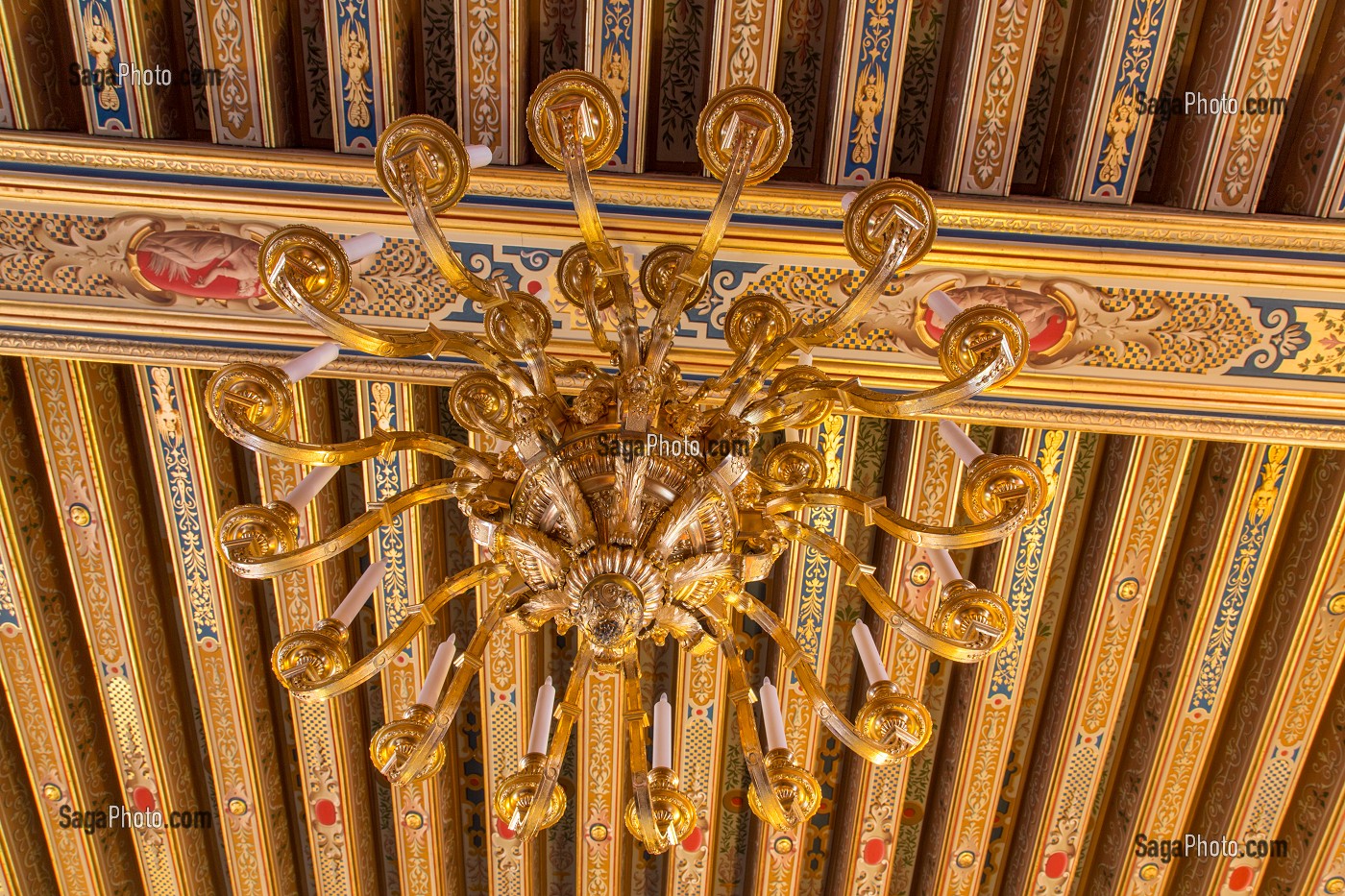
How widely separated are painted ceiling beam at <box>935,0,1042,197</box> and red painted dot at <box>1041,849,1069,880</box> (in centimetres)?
301

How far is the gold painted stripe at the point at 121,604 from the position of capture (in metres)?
3.56

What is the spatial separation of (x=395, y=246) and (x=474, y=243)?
274 mm

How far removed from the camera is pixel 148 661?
157 inches

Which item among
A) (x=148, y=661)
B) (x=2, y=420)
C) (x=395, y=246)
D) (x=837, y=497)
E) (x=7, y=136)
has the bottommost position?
(x=148, y=661)

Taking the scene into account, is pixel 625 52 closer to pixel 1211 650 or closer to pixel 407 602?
pixel 407 602

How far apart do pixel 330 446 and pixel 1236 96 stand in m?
2.92

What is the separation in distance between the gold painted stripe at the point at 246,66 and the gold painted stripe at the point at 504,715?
172cm

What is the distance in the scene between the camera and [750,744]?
227 cm

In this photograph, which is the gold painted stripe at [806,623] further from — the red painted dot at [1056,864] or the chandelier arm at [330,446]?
the chandelier arm at [330,446]

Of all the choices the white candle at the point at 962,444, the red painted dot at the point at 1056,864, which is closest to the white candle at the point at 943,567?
the white candle at the point at 962,444

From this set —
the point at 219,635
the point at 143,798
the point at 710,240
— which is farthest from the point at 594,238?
the point at 143,798

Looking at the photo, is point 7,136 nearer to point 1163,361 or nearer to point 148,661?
point 148,661

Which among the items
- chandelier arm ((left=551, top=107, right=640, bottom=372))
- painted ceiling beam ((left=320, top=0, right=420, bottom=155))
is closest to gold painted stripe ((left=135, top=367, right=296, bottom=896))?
painted ceiling beam ((left=320, top=0, right=420, bottom=155))

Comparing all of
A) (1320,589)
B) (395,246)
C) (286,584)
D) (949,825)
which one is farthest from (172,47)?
(1320,589)
